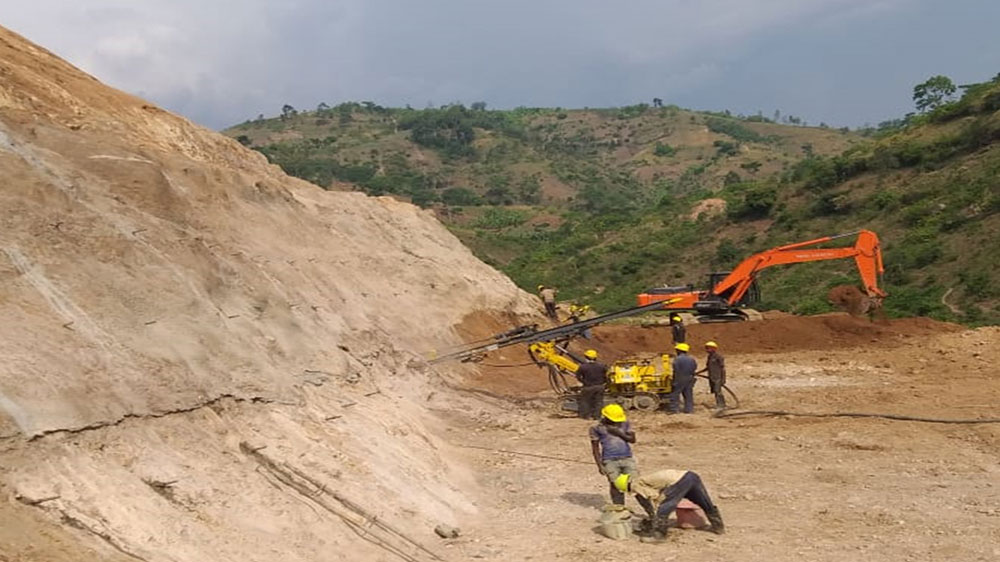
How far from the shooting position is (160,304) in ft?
34.5

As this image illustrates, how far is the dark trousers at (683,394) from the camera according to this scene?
15.8 m

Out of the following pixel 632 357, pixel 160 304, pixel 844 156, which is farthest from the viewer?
pixel 844 156

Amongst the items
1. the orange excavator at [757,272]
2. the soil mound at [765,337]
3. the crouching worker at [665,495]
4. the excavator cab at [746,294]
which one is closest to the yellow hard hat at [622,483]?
the crouching worker at [665,495]

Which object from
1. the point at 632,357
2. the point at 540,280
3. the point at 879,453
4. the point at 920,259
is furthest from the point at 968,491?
the point at 540,280

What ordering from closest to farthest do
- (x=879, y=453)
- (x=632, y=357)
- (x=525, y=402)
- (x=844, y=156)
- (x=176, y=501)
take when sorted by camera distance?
1. (x=176, y=501)
2. (x=879, y=453)
3. (x=525, y=402)
4. (x=632, y=357)
5. (x=844, y=156)

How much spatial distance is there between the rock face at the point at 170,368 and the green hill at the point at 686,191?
22.5 metres

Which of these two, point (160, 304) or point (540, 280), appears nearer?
point (160, 304)

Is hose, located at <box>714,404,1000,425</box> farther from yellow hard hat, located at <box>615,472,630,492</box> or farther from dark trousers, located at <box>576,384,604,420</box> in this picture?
yellow hard hat, located at <box>615,472,630,492</box>

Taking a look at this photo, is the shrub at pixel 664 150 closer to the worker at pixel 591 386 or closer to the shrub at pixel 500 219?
the shrub at pixel 500 219

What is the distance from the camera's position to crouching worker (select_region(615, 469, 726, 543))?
903 cm

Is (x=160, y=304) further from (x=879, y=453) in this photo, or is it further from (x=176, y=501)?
(x=879, y=453)

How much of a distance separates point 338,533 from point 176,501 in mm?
1639

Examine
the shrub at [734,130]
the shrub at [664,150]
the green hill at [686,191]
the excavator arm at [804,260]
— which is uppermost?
the shrub at [734,130]

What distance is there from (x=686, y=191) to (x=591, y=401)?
8896 centimetres
